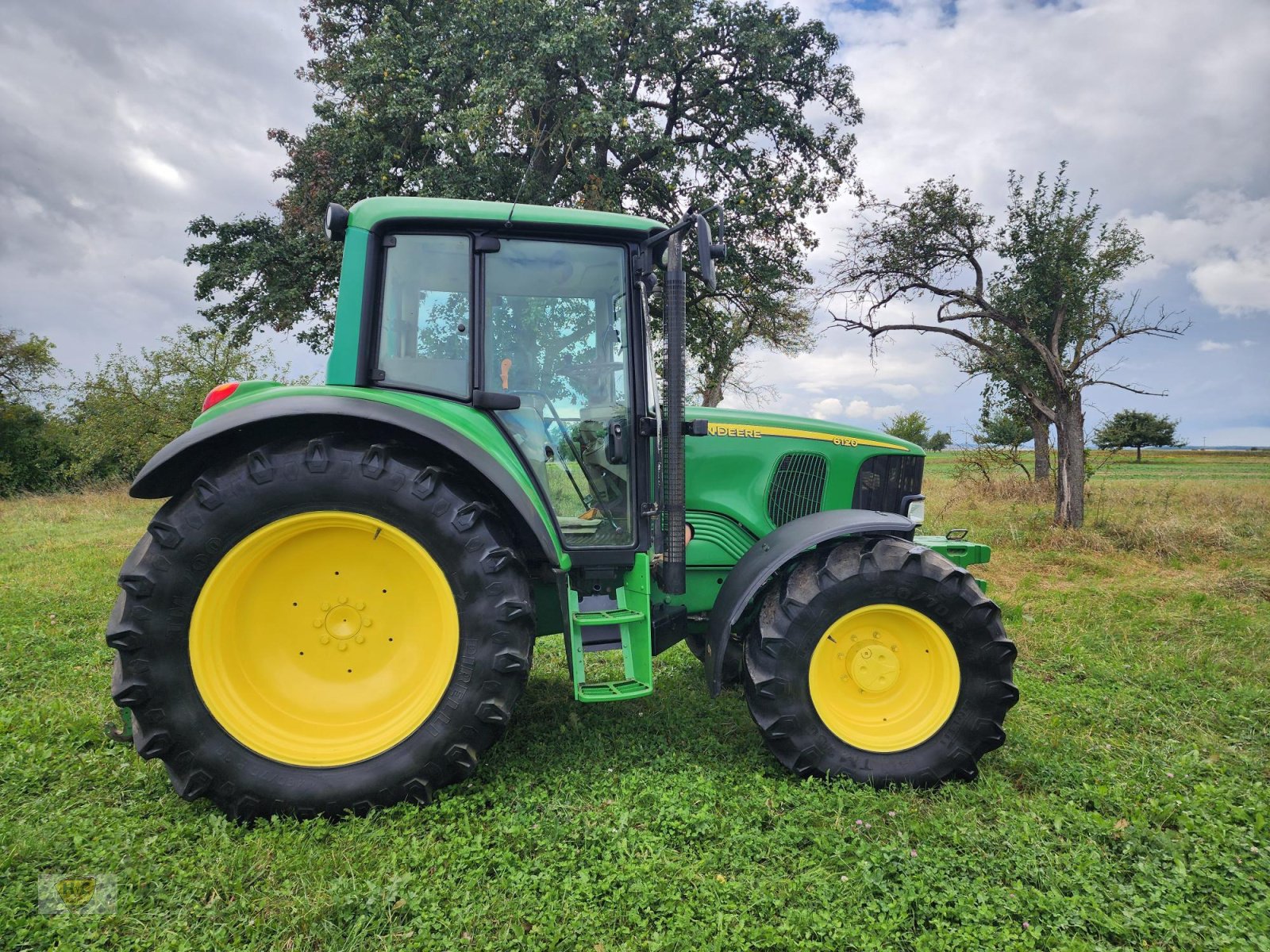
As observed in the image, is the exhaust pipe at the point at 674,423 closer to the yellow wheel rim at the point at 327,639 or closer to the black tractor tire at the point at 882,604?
the black tractor tire at the point at 882,604

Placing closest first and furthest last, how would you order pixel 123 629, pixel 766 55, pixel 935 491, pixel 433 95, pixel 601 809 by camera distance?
1. pixel 123 629
2. pixel 601 809
3. pixel 433 95
4. pixel 766 55
5. pixel 935 491

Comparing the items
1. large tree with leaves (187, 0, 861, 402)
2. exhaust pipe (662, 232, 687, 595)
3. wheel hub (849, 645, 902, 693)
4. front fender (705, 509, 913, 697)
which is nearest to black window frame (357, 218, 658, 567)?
exhaust pipe (662, 232, 687, 595)

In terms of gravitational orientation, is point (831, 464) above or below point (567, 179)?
below

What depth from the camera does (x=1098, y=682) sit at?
14.3 ft

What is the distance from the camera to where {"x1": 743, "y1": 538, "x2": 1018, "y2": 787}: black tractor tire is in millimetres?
2857

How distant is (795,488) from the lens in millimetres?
3572

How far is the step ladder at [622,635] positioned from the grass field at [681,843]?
383 millimetres

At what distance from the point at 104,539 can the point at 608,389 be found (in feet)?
33.4

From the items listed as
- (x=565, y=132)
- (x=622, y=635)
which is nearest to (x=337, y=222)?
(x=622, y=635)

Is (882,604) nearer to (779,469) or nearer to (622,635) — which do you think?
(779,469)

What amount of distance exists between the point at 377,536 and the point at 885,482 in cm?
262

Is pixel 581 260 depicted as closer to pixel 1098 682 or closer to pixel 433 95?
pixel 1098 682

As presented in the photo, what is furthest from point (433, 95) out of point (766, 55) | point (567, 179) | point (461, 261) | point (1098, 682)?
point (1098, 682)

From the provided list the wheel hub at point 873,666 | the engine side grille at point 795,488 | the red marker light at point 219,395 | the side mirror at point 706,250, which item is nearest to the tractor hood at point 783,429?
the engine side grille at point 795,488
